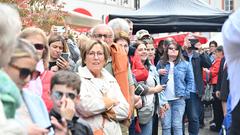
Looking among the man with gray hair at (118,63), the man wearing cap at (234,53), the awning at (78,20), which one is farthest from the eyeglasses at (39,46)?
the awning at (78,20)

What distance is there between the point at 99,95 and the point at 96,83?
0.12 metres

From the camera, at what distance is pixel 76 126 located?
125 inches

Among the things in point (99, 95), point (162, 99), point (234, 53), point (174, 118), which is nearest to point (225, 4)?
point (174, 118)

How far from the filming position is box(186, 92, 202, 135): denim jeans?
8859 mm

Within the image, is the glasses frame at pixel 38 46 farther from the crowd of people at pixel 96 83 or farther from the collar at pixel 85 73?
the collar at pixel 85 73

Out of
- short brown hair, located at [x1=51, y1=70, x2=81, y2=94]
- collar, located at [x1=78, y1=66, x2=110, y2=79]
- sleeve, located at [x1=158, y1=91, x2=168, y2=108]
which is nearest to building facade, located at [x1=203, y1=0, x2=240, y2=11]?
sleeve, located at [x1=158, y1=91, x2=168, y2=108]

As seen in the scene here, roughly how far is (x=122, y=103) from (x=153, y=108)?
2.22 meters

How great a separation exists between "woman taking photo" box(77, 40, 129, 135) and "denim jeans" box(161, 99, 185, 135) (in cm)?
345

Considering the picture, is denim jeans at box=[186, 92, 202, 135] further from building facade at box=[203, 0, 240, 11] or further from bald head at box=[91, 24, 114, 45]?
building facade at box=[203, 0, 240, 11]

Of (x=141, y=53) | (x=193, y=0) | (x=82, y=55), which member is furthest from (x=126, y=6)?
(x=82, y=55)

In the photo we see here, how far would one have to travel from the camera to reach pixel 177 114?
26.2ft

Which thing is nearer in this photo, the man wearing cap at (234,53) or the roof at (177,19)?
the man wearing cap at (234,53)

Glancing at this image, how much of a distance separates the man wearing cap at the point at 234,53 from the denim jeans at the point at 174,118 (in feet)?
15.5

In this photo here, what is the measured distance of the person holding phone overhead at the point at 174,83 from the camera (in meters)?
7.95
